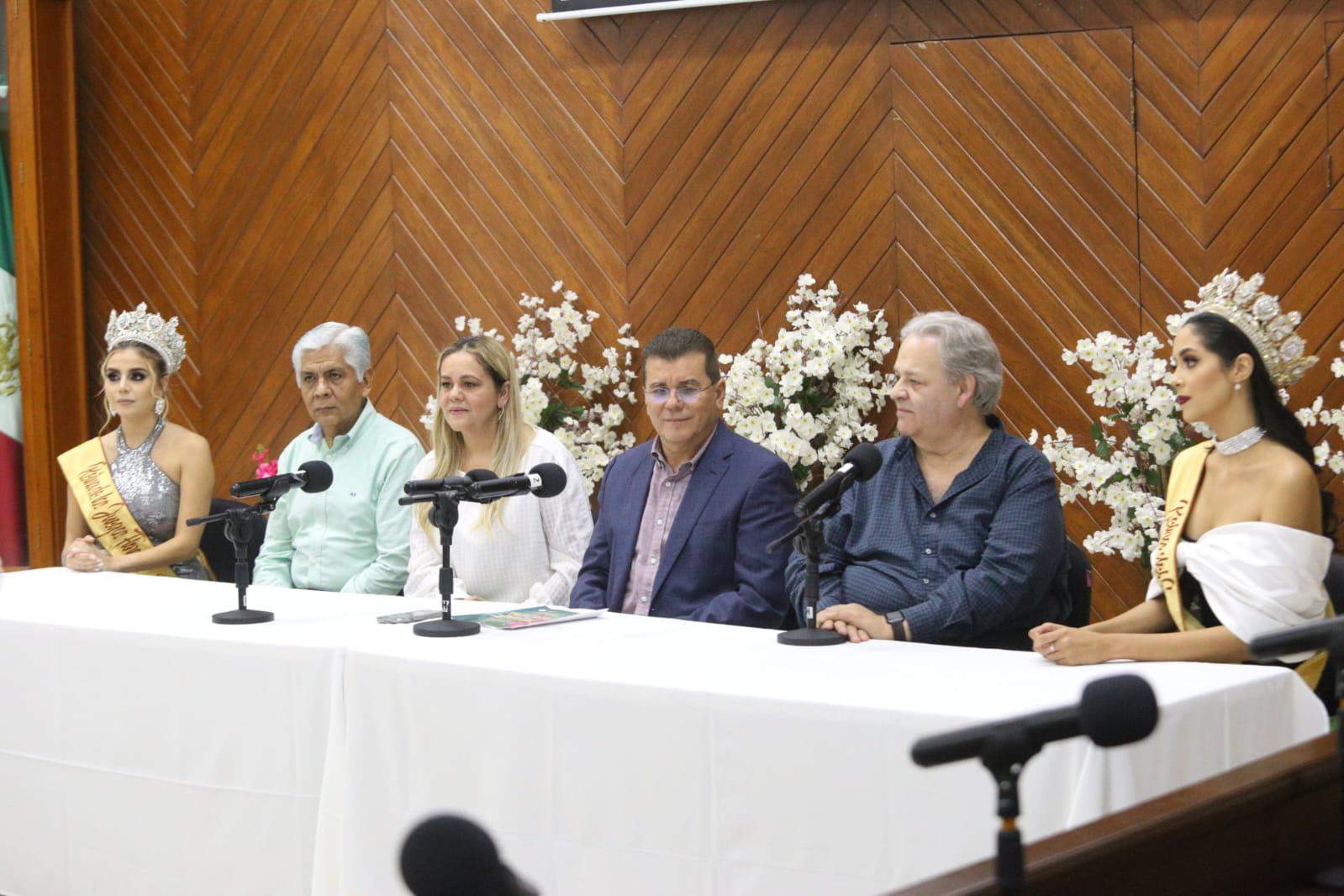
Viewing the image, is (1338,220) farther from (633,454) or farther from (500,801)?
(500,801)

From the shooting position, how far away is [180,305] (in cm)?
632

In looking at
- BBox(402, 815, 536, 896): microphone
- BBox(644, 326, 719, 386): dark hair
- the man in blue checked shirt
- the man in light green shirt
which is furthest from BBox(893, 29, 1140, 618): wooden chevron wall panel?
BBox(402, 815, 536, 896): microphone

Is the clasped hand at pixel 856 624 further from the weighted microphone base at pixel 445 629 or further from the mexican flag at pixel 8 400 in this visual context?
the mexican flag at pixel 8 400

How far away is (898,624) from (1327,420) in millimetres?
2037

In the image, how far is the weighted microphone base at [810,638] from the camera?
261 cm

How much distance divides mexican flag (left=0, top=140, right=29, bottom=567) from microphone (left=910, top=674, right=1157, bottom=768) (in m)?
5.97

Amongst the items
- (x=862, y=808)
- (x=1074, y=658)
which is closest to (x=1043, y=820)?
(x=862, y=808)

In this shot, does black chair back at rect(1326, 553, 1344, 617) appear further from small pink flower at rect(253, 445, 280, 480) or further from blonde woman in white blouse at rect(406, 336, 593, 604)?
small pink flower at rect(253, 445, 280, 480)

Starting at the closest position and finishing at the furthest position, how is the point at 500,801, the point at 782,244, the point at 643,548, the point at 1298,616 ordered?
the point at 500,801, the point at 1298,616, the point at 643,548, the point at 782,244

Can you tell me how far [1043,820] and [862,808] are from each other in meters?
0.26

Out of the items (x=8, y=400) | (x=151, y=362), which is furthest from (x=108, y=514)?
(x=8, y=400)

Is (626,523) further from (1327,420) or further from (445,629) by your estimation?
(1327,420)

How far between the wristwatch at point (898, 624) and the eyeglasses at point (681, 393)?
2.86 feet

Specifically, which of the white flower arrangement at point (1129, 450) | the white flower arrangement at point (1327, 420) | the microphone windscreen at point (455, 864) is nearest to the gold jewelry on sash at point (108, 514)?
the white flower arrangement at point (1129, 450)
